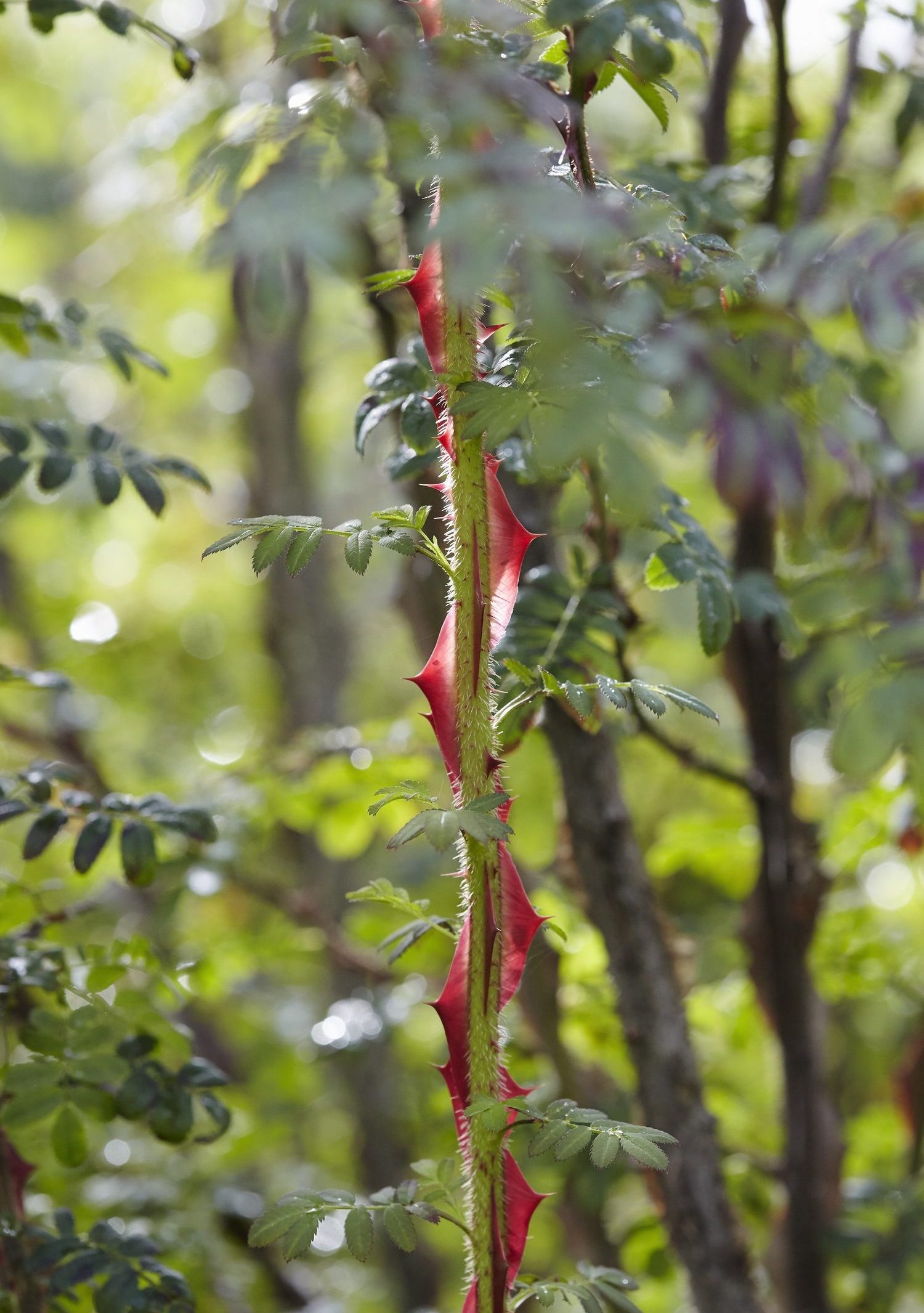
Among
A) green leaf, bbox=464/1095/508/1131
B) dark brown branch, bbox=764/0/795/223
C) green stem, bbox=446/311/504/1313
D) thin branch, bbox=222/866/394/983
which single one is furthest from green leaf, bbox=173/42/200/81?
thin branch, bbox=222/866/394/983

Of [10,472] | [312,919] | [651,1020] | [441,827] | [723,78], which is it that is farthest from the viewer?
[312,919]

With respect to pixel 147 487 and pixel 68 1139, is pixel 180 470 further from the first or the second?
pixel 68 1139

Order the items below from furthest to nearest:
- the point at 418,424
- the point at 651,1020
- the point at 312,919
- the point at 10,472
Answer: the point at 312,919, the point at 651,1020, the point at 10,472, the point at 418,424

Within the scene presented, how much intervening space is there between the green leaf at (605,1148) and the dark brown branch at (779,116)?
92 cm

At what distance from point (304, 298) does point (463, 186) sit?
5.21 feet

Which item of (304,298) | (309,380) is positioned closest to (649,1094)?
(304,298)

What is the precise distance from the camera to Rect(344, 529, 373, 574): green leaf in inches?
22.7

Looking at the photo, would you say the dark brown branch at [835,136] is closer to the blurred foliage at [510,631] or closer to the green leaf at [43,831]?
the blurred foliage at [510,631]

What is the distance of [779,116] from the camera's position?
106cm

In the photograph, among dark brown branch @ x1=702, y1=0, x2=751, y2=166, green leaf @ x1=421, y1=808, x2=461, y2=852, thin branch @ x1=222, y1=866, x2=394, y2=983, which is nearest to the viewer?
green leaf @ x1=421, y1=808, x2=461, y2=852

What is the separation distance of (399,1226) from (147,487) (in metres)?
0.58

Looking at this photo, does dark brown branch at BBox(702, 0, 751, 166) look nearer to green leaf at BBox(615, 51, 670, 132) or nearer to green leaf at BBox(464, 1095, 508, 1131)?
green leaf at BBox(615, 51, 670, 132)

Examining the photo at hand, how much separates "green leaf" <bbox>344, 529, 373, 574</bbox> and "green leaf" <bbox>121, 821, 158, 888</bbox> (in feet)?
1.22

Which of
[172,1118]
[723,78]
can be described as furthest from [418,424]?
[723,78]
